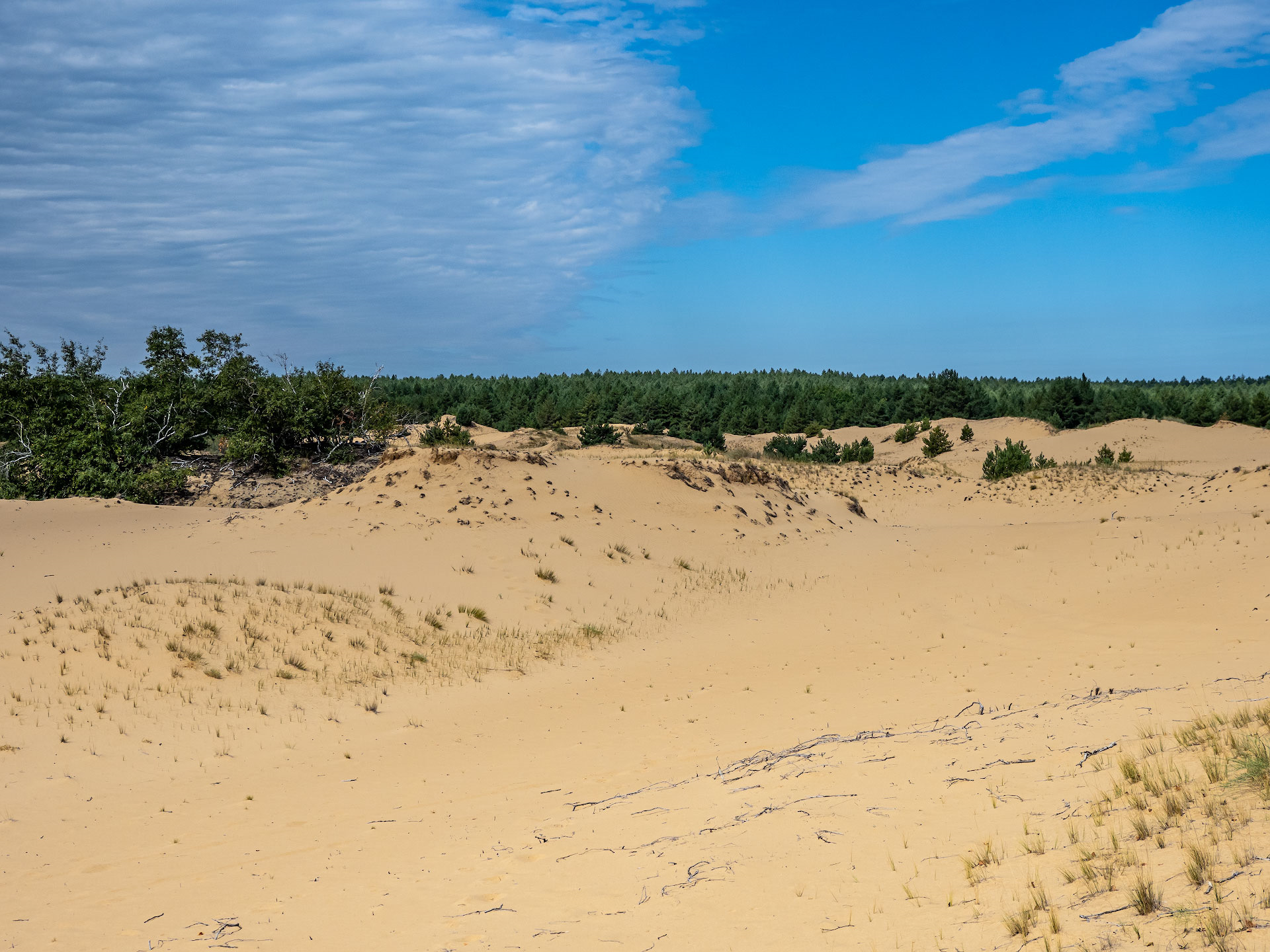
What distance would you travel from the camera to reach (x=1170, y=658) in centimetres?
1241

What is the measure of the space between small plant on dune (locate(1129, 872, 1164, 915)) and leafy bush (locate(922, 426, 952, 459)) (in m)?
43.9

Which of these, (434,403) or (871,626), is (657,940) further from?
(434,403)

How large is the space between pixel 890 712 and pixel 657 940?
6781mm

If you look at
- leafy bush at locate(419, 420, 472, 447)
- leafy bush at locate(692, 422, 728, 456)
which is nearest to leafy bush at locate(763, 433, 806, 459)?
leafy bush at locate(692, 422, 728, 456)

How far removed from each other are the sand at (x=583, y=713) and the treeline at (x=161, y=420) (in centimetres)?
635

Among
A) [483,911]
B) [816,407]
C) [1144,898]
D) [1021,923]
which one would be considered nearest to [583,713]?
[483,911]

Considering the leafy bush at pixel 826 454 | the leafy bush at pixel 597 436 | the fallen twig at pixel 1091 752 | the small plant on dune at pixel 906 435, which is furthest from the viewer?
the small plant on dune at pixel 906 435

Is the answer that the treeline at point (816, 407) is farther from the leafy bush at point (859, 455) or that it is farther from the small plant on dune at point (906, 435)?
the leafy bush at point (859, 455)

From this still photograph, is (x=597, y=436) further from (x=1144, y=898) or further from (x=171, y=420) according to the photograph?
(x=1144, y=898)

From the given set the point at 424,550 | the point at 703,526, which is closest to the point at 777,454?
the point at 703,526

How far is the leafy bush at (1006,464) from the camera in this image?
39.0 metres

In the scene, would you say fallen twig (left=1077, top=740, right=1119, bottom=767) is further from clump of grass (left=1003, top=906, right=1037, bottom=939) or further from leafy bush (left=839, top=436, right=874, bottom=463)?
leafy bush (left=839, top=436, right=874, bottom=463)

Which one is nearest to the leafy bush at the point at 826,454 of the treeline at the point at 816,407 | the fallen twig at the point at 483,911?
the treeline at the point at 816,407

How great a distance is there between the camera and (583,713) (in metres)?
12.1
